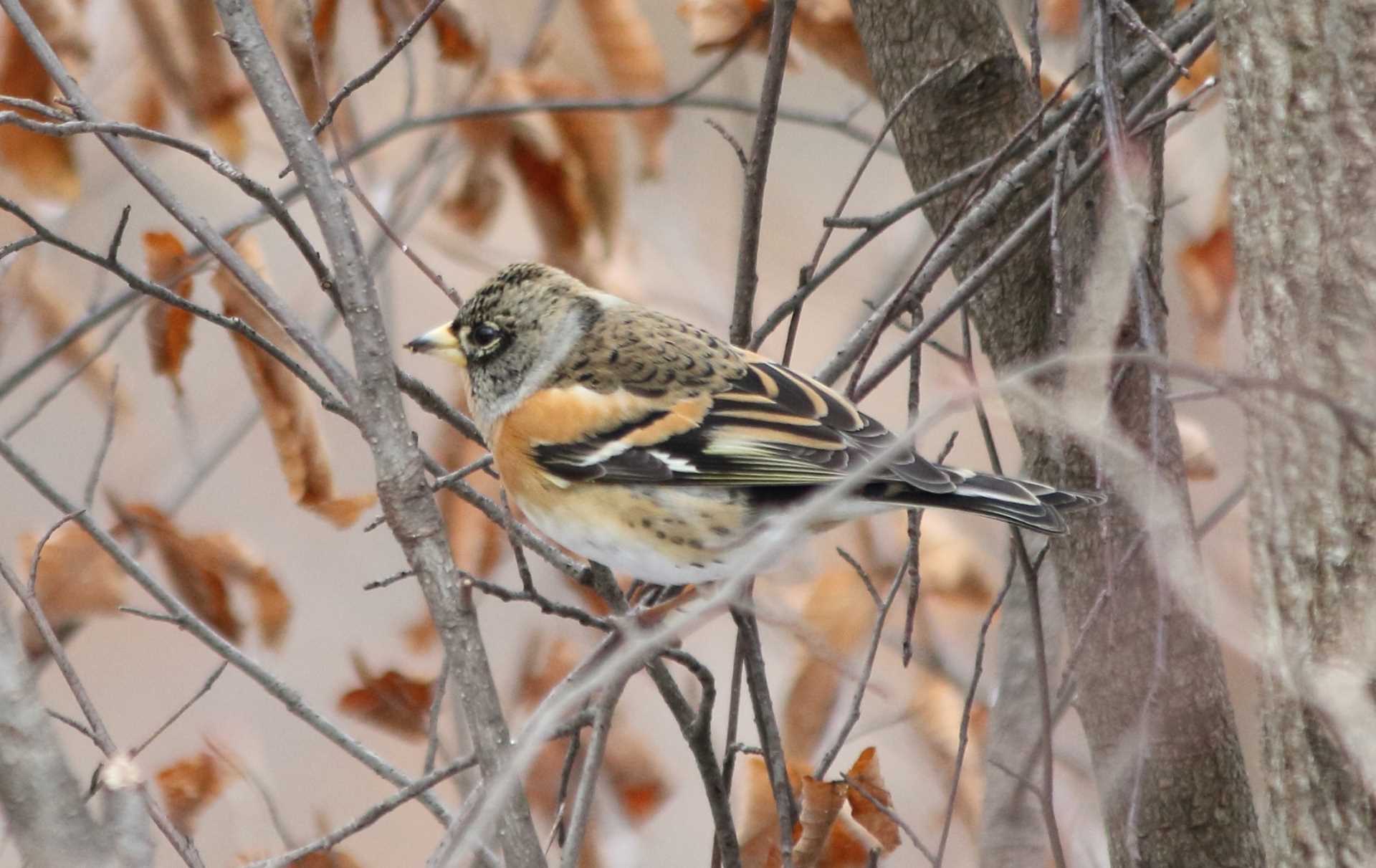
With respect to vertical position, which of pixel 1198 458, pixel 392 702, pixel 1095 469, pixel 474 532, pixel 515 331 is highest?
pixel 1198 458

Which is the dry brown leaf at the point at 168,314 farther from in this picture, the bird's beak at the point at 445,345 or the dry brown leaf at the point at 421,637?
the dry brown leaf at the point at 421,637

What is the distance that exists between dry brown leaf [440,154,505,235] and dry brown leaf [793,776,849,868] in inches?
81.7

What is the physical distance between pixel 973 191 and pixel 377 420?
1074 mm

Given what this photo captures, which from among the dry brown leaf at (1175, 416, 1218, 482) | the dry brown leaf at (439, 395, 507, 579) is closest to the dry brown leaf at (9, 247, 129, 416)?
the dry brown leaf at (439, 395, 507, 579)

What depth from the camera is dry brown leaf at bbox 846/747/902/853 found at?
226 cm

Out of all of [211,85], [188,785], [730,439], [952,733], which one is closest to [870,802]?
[730,439]

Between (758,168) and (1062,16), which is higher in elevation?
(1062,16)

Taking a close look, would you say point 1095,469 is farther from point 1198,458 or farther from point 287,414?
point 287,414

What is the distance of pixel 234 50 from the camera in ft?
6.00

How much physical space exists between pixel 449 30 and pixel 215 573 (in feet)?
Result: 4.58

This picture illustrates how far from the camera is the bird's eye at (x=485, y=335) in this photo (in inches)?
129

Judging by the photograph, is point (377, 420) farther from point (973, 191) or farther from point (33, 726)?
point (973, 191)

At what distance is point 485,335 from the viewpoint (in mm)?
3293

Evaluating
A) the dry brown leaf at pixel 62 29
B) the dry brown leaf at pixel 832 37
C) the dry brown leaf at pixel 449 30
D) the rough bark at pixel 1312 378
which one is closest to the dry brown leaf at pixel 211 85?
the dry brown leaf at pixel 62 29
